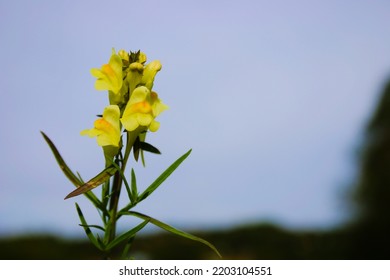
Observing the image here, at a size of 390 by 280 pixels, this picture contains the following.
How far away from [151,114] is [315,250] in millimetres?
4799

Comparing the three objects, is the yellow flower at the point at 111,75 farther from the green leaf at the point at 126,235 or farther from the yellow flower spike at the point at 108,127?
the green leaf at the point at 126,235

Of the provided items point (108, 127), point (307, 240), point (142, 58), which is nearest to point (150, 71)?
point (142, 58)

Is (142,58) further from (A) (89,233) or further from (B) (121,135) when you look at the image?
(A) (89,233)

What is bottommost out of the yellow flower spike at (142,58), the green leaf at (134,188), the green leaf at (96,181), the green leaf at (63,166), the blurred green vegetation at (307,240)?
the green leaf at (96,181)

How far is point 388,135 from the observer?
5.98 meters

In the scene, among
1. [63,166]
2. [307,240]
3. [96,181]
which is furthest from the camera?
[307,240]

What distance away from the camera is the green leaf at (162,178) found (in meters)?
0.94

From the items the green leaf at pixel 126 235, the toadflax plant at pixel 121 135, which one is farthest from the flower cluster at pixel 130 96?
the green leaf at pixel 126 235

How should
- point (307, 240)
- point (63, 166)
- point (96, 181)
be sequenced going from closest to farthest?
1. point (96, 181)
2. point (63, 166)
3. point (307, 240)

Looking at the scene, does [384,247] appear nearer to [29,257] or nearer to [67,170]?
[29,257]

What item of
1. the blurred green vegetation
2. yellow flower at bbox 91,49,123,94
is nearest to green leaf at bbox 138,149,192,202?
yellow flower at bbox 91,49,123,94

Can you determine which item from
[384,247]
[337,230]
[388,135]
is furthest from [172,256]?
[388,135]

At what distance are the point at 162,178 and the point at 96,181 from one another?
13 centimetres

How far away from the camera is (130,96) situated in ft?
3.16
